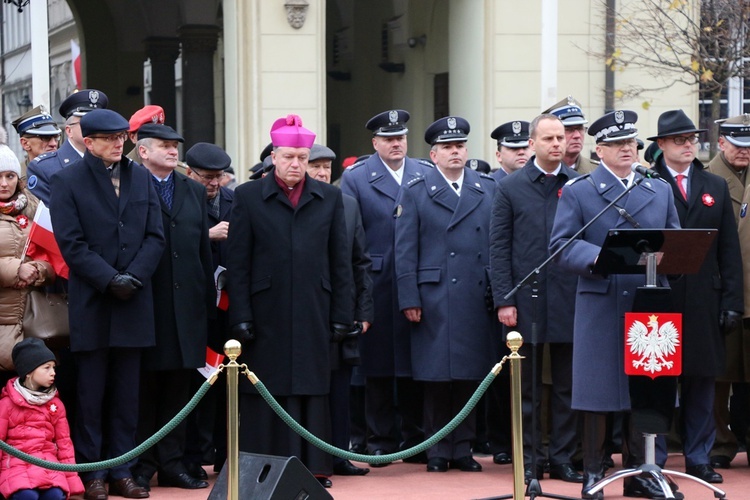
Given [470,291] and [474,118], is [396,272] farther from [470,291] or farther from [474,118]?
[474,118]

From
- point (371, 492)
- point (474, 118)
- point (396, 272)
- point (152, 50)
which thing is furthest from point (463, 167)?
point (152, 50)

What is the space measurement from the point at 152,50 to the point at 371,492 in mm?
20066

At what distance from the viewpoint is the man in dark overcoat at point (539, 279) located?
32.0ft

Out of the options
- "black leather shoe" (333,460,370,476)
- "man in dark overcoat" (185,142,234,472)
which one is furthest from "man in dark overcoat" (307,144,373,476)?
"man in dark overcoat" (185,142,234,472)

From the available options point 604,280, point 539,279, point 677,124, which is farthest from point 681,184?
point 604,280

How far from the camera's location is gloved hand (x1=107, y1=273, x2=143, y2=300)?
8.91 meters

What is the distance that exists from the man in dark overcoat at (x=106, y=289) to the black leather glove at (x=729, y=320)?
11.9 feet

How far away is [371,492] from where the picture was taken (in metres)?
9.41

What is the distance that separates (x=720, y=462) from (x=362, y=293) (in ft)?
8.91

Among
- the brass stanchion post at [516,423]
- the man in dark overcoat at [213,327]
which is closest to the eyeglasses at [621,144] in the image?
the brass stanchion post at [516,423]

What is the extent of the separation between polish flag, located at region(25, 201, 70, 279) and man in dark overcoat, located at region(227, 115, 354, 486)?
1.06 m

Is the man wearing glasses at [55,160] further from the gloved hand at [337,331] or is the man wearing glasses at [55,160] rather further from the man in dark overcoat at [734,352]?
the man in dark overcoat at [734,352]

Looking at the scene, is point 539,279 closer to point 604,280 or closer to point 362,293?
point 604,280

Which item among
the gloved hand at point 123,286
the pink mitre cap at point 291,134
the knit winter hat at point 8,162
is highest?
the pink mitre cap at point 291,134
